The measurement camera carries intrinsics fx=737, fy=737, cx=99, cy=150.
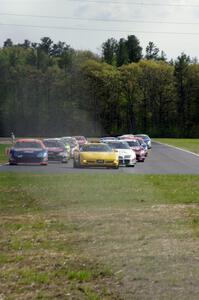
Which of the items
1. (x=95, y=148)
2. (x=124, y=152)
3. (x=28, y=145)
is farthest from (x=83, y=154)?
(x=28, y=145)

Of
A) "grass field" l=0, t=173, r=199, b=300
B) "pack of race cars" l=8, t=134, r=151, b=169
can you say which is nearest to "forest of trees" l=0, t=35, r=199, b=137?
"pack of race cars" l=8, t=134, r=151, b=169

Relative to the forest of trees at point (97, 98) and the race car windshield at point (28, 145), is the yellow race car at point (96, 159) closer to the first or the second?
the race car windshield at point (28, 145)

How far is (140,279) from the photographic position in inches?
324

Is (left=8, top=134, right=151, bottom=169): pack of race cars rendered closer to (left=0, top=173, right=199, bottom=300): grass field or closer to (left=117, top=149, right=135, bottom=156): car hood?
(left=117, top=149, right=135, bottom=156): car hood

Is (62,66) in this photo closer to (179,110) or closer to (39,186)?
(179,110)

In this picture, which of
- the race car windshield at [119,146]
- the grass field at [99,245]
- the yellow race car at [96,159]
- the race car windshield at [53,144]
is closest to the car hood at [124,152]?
the race car windshield at [119,146]

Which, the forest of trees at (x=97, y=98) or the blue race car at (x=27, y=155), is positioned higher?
the forest of trees at (x=97, y=98)

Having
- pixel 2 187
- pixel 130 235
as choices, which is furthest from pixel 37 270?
pixel 2 187

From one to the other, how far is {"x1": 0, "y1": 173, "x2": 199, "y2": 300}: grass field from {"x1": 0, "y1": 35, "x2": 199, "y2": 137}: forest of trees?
118 meters

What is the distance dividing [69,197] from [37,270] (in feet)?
28.7

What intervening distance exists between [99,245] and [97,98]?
13005cm

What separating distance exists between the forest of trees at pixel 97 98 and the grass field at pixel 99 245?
118 meters

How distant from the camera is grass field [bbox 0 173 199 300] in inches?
311

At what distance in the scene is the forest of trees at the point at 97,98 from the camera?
138m
